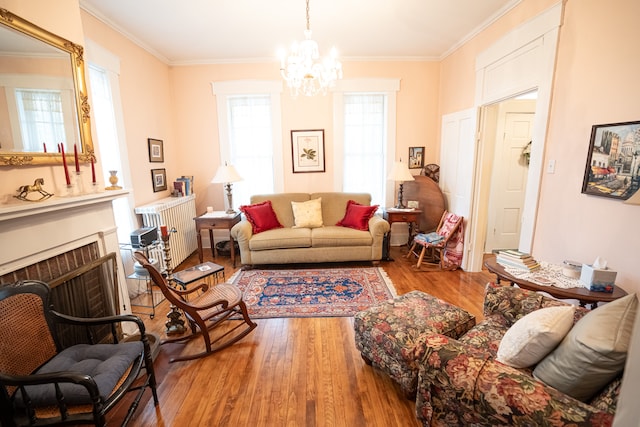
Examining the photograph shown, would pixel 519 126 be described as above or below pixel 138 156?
above

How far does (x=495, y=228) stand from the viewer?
4242mm

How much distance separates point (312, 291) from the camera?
10.1 ft

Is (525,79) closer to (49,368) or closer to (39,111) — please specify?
(39,111)

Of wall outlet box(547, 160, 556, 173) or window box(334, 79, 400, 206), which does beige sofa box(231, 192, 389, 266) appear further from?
wall outlet box(547, 160, 556, 173)

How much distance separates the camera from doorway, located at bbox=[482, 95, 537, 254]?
3.88 metres

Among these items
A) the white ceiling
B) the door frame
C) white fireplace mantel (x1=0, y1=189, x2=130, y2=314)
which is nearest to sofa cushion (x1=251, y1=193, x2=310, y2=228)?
the white ceiling

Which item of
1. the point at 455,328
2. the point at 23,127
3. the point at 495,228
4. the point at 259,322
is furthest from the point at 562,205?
the point at 23,127

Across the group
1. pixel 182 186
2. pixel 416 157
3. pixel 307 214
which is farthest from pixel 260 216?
pixel 416 157

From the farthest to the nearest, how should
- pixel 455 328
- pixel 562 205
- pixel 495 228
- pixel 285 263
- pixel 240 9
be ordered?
pixel 495 228 → pixel 285 263 → pixel 240 9 → pixel 562 205 → pixel 455 328

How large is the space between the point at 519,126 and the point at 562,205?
224cm

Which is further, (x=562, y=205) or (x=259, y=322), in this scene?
(x=259, y=322)

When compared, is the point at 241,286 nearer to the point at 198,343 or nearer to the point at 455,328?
the point at 198,343

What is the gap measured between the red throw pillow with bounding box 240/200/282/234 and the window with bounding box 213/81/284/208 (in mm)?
626

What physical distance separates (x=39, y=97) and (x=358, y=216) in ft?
10.6
